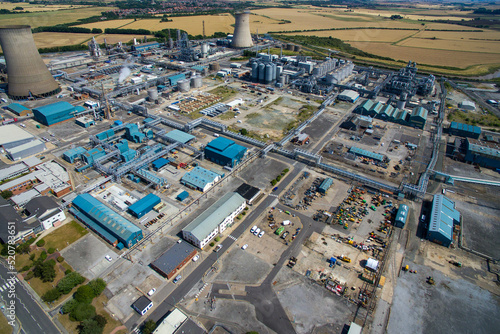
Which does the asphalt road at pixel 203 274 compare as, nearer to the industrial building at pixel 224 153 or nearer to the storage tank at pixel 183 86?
the industrial building at pixel 224 153

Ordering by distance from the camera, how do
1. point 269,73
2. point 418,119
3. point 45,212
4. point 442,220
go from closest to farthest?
point 45,212 → point 442,220 → point 418,119 → point 269,73

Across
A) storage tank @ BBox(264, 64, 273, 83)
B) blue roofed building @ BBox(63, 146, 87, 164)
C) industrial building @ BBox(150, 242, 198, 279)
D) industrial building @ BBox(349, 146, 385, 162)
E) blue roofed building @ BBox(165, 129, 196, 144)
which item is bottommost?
industrial building @ BBox(150, 242, 198, 279)

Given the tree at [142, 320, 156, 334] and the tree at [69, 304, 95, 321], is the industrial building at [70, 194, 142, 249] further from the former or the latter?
the tree at [142, 320, 156, 334]

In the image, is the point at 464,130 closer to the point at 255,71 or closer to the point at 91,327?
the point at 255,71

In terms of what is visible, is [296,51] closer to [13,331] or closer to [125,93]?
[125,93]

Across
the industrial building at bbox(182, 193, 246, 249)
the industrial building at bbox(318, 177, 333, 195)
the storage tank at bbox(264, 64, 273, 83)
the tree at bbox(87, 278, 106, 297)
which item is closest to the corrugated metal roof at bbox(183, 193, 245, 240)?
the industrial building at bbox(182, 193, 246, 249)

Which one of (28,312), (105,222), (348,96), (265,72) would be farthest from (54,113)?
(348,96)

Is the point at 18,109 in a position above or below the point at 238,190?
above
